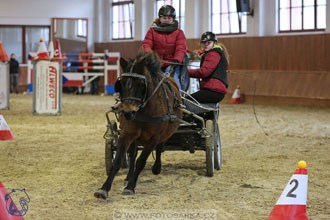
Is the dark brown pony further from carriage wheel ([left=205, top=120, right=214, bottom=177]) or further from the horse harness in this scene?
carriage wheel ([left=205, top=120, right=214, bottom=177])

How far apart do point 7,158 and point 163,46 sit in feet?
8.67

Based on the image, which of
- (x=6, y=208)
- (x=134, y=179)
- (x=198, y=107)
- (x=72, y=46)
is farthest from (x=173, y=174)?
(x=72, y=46)

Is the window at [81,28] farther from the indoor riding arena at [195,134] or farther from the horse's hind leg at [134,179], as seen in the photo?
the horse's hind leg at [134,179]

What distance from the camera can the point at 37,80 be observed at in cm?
1317

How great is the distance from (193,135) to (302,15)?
508 inches

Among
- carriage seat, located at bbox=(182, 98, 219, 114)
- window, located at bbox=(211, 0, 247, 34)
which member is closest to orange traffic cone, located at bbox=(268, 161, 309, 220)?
carriage seat, located at bbox=(182, 98, 219, 114)

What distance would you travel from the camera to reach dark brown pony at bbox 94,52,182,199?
502 centimetres

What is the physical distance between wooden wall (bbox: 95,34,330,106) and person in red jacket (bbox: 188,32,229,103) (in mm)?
9402

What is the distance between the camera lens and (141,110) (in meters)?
5.21

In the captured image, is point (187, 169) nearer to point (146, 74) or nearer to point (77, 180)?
point (77, 180)

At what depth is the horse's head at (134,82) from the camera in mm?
4969

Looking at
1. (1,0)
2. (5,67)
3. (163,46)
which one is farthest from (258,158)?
(1,0)

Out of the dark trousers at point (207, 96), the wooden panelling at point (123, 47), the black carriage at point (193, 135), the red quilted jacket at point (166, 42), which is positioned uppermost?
the wooden panelling at point (123, 47)

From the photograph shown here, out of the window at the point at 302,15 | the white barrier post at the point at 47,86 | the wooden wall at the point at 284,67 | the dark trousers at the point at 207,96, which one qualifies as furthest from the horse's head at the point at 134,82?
the window at the point at 302,15
